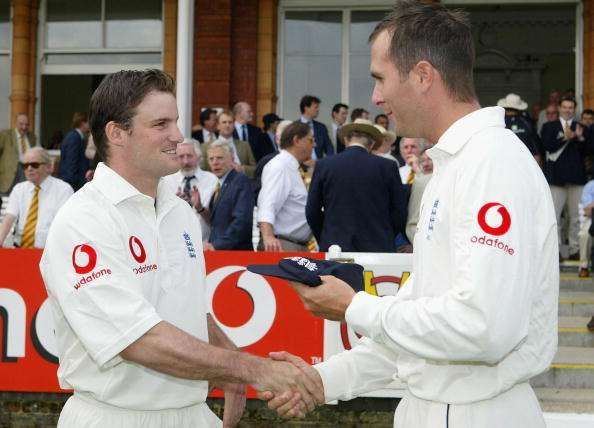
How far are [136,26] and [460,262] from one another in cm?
1402

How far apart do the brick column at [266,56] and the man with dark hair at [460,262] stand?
12.2 meters

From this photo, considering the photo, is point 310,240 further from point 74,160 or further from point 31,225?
point 74,160

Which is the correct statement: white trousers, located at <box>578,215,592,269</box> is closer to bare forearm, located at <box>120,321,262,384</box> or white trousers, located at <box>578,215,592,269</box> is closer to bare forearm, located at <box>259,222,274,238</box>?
bare forearm, located at <box>259,222,274,238</box>

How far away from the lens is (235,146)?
36.0 ft

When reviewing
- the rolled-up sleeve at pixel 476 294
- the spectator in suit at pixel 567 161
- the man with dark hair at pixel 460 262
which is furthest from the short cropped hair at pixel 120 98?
the spectator in suit at pixel 567 161

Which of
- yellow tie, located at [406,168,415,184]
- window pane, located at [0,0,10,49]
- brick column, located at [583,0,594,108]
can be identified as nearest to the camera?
yellow tie, located at [406,168,415,184]

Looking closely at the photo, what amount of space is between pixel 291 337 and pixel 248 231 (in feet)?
4.41

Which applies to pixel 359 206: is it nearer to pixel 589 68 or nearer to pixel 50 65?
pixel 589 68

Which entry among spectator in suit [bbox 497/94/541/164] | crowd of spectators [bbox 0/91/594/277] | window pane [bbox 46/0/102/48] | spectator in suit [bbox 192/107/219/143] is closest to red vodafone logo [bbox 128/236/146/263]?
crowd of spectators [bbox 0/91/594/277]

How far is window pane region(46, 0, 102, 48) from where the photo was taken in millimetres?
16062

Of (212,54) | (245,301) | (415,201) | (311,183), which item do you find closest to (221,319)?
(245,301)

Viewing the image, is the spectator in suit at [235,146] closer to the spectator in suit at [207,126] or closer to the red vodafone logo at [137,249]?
the spectator in suit at [207,126]

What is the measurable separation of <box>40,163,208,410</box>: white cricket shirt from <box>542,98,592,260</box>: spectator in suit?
344 inches

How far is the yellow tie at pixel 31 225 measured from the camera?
945 centimetres
